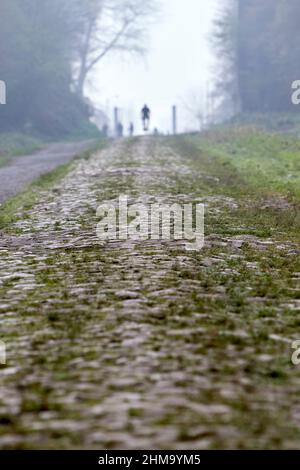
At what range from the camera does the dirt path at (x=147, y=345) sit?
12.7ft

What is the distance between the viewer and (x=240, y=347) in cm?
507

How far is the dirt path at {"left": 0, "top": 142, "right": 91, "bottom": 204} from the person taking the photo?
18686 millimetres

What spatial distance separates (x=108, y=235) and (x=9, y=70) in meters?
33.1

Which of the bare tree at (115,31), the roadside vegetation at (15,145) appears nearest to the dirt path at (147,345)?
the roadside vegetation at (15,145)

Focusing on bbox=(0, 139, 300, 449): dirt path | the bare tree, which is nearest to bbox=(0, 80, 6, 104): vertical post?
the bare tree

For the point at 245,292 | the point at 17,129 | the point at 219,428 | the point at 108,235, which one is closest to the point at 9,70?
the point at 17,129

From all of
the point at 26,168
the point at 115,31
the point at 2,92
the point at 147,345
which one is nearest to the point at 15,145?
the point at 2,92

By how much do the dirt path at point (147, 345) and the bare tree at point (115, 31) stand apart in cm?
5614

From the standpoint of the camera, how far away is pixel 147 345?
506 centimetres

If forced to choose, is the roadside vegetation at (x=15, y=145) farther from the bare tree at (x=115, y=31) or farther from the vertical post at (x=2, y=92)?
the bare tree at (x=115, y=31)

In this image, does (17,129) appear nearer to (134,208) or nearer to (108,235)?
(134,208)

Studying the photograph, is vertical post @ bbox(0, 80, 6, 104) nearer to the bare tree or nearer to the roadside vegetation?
the roadside vegetation

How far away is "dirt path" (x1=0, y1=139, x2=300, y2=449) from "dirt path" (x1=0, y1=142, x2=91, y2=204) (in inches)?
334
